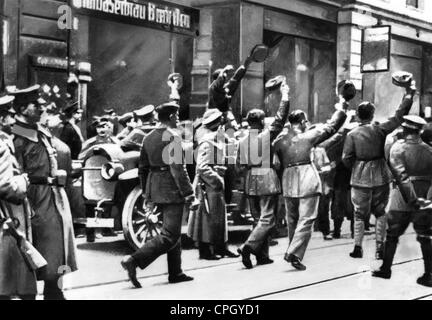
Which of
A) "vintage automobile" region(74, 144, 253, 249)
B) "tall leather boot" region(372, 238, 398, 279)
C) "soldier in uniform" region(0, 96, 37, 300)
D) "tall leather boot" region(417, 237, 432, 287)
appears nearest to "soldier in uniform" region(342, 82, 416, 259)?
"tall leather boot" region(372, 238, 398, 279)

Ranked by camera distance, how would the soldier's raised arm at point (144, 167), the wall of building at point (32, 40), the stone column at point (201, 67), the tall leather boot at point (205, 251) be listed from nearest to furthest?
the soldier's raised arm at point (144, 167) < the wall of building at point (32, 40) < the tall leather boot at point (205, 251) < the stone column at point (201, 67)

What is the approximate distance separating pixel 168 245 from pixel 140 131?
2.17 metres

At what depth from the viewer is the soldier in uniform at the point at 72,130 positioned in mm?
8680

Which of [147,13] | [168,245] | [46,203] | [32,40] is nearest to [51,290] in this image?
[46,203]

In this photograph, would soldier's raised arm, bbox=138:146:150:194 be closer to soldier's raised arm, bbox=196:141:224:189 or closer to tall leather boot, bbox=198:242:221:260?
soldier's raised arm, bbox=196:141:224:189

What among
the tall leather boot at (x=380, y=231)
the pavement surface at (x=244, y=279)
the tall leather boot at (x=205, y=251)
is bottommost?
the pavement surface at (x=244, y=279)

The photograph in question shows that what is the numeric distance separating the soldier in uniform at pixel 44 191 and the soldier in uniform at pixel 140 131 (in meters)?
2.60

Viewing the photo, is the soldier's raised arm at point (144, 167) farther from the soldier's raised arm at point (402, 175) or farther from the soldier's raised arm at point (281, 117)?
the soldier's raised arm at point (402, 175)

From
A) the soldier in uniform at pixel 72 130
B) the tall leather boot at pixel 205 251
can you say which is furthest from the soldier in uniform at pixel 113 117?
the tall leather boot at pixel 205 251

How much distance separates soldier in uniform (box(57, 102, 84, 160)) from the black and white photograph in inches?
0.7

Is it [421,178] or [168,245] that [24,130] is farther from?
[421,178]

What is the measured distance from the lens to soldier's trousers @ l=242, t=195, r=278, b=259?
314 inches

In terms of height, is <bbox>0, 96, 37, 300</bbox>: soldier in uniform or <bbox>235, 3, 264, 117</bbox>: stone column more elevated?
<bbox>235, 3, 264, 117</bbox>: stone column
